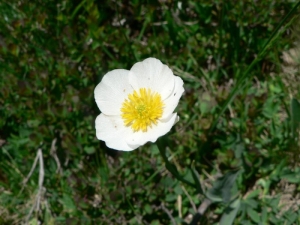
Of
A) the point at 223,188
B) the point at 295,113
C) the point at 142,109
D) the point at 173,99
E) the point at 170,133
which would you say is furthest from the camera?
the point at 170,133

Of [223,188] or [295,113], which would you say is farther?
[223,188]

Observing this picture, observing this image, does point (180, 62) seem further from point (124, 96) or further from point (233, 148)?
point (124, 96)

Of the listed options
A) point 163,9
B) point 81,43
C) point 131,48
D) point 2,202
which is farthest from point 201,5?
point 2,202

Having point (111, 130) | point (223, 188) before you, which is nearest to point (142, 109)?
point (111, 130)

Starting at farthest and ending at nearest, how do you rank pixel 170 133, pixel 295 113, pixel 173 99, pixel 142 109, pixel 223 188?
pixel 170 133, pixel 223 188, pixel 295 113, pixel 142 109, pixel 173 99

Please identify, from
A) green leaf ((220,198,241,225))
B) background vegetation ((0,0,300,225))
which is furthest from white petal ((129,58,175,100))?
green leaf ((220,198,241,225))

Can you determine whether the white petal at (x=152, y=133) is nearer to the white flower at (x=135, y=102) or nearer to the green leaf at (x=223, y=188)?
the white flower at (x=135, y=102)

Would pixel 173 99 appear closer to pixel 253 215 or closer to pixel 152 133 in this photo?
pixel 152 133
